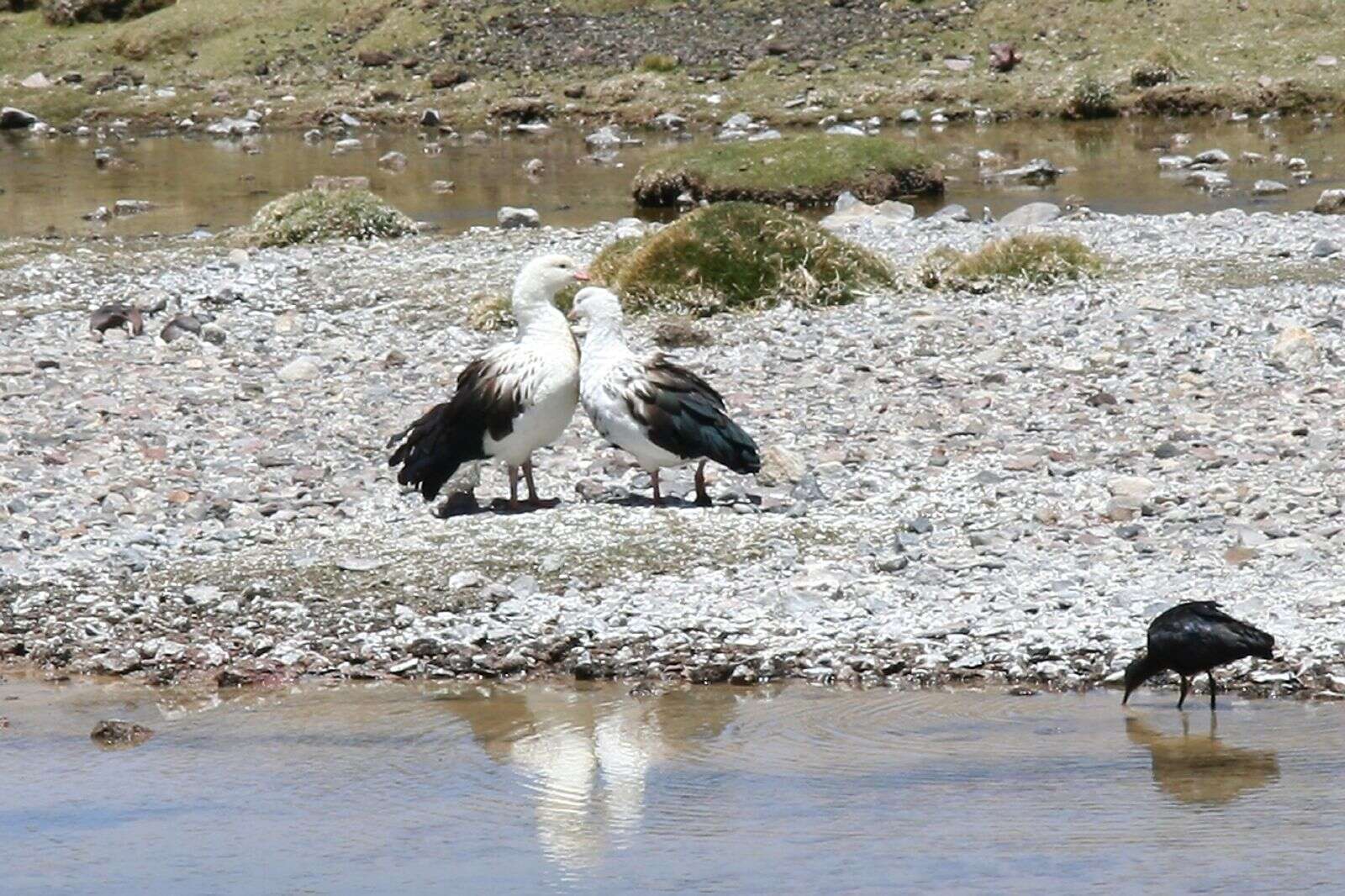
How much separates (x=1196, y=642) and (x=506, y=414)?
4.50m

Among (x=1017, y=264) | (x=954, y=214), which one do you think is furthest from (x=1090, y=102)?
(x=1017, y=264)

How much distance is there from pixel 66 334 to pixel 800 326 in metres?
6.71

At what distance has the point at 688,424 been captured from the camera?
11.7m

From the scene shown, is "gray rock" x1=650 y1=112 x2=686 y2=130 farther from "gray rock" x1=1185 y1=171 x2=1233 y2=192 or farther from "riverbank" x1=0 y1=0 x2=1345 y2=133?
"gray rock" x1=1185 y1=171 x2=1233 y2=192

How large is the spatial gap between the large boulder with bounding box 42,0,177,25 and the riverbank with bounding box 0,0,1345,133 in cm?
39

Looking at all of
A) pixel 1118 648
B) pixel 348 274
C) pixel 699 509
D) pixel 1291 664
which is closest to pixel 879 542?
pixel 699 509

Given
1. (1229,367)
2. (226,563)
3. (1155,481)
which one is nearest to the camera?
(226,563)

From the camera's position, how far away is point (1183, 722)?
9234mm

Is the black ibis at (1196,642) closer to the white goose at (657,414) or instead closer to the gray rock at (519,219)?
the white goose at (657,414)

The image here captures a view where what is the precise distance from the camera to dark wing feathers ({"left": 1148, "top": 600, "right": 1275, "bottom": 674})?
9.16 m

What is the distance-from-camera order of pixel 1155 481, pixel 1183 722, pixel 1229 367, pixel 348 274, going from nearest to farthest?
1. pixel 1183 722
2. pixel 1155 481
3. pixel 1229 367
4. pixel 348 274

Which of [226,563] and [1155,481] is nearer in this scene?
[226,563]

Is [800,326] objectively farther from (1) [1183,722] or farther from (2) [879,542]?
(1) [1183,722]

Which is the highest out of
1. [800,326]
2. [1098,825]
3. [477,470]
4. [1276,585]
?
[800,326]
